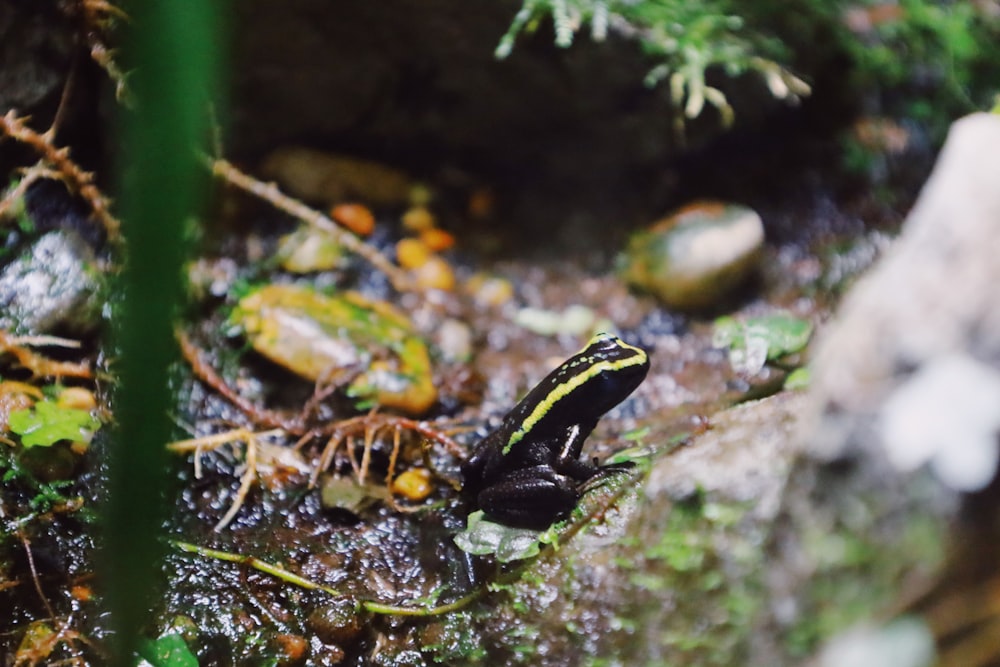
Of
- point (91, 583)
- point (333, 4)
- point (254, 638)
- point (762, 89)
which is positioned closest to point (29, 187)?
point (333, 4)

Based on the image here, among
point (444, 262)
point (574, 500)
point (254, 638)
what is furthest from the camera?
point (444, 262)

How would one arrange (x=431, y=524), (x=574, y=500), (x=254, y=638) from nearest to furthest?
(x=254, y=638), (x=574, y=500), (x=431, y=524)

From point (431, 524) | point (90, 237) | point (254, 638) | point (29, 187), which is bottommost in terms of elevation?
point (254, 638)

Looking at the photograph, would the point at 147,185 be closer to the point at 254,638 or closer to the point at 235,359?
the point at 254,638

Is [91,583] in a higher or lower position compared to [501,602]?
lower

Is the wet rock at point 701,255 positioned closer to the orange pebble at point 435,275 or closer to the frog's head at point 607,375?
the orange pebble at point 435,275

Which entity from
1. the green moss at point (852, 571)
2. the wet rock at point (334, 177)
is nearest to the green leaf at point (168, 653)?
the green moss at point (852, 571)

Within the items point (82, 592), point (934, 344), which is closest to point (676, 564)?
point (934, 344)
